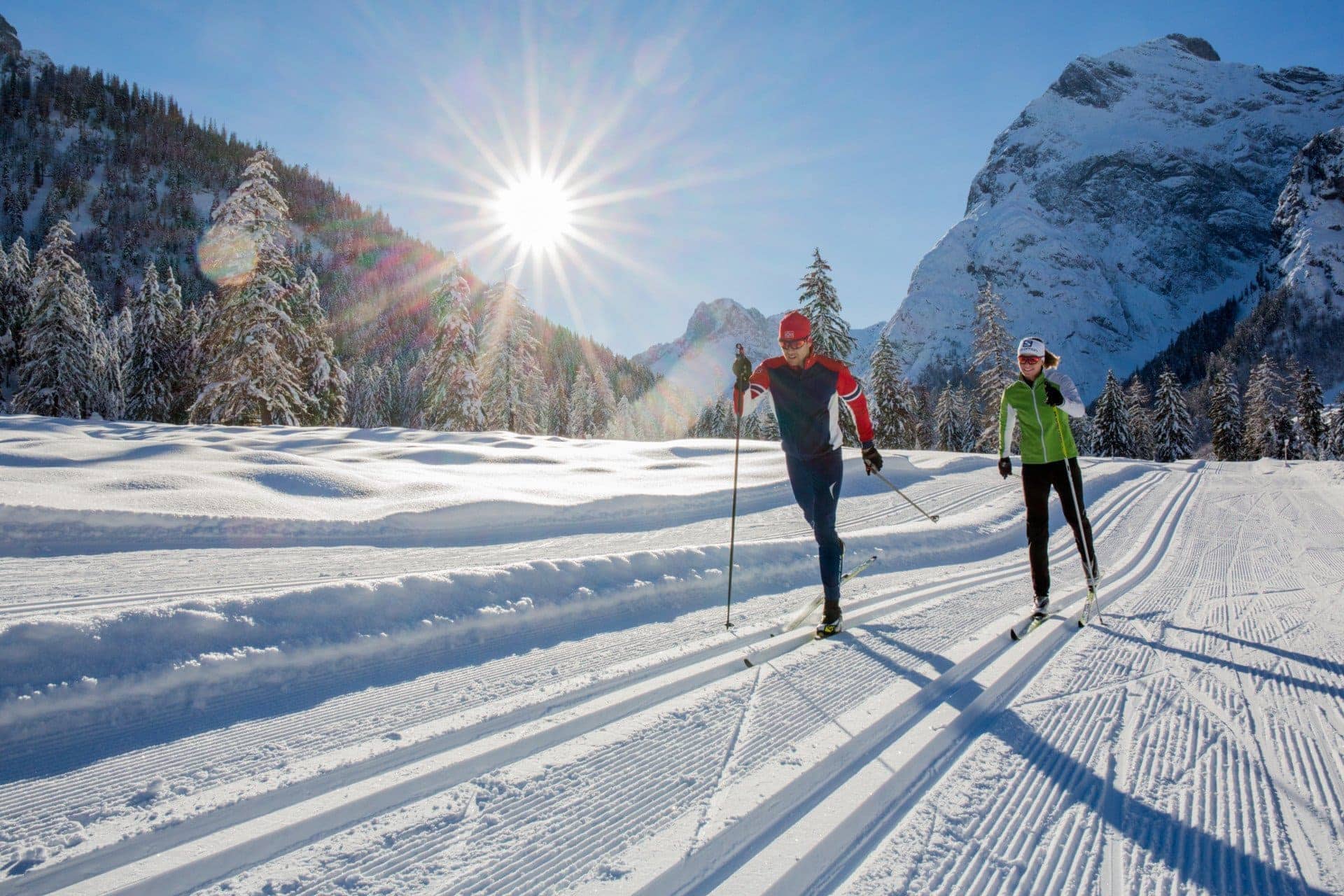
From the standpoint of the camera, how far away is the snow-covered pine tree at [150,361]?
39.1 metres

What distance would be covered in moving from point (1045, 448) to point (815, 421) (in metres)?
2.25

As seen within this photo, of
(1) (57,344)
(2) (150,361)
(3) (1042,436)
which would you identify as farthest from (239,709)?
(2) (150,361)

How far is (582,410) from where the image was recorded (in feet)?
214

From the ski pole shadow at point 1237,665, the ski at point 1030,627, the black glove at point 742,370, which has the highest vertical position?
the black glove at point 742,370

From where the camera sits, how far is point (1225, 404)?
50.6 meters

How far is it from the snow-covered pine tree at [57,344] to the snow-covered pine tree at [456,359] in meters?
20.5

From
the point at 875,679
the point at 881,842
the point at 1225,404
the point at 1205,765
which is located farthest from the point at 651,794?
the point at 1225,404

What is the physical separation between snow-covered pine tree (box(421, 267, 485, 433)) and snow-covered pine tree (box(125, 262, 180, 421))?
2169 centimetres

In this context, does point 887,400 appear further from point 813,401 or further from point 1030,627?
point 813,401

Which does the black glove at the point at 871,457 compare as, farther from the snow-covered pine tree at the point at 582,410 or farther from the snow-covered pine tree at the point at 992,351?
the snow-covered pine tree at the point at 582,410

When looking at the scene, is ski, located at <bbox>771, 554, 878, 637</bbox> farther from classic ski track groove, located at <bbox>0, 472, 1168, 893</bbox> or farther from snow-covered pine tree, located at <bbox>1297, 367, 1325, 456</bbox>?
snow-covered pine tree, located at <bbox>1297, 367, 1325, 456</bbox>

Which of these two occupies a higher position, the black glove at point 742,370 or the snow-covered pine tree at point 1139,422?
the snow-covered pine tree at point 1139,422

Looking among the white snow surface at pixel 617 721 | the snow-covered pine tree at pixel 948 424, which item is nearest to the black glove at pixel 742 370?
the white snow surface at pixel 617 721

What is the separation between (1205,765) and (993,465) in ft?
46.5
